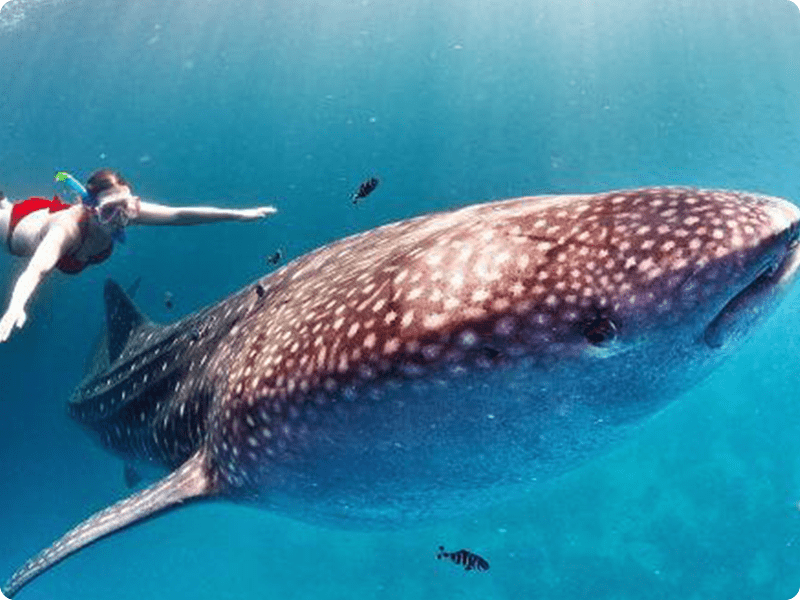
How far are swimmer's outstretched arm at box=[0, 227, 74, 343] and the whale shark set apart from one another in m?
2.15

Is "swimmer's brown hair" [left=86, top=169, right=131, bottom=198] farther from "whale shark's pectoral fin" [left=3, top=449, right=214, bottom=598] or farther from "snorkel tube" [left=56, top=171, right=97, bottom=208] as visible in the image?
"whale shark's pectoral fin" [left=3, top=449, right=214, bottom=598]

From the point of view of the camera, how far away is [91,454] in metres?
20.8

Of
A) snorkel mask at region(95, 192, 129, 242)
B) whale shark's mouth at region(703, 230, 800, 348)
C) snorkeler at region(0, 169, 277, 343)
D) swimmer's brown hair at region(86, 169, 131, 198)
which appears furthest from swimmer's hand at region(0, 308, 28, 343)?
whale shark's mouth at region(703, 230, 800, 348)

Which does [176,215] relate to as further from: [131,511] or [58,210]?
[131,511]

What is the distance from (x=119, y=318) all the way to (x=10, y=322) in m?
3.58

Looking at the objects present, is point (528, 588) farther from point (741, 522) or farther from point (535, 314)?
point (535, 314)

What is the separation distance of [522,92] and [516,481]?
53827mm

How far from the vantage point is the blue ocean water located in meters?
19.4

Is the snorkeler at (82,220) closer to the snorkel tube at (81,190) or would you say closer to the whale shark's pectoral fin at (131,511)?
the snorkel tube at (81,190)

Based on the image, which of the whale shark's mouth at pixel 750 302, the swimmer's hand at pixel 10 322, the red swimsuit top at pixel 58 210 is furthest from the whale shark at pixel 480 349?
the red swimsuit top at pixel 58 210

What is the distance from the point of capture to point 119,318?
9391mm

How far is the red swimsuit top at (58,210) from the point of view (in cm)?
906

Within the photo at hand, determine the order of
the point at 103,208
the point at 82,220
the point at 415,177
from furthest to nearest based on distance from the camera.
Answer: the point at 415,177
the point at 82,220
the point at 103,208

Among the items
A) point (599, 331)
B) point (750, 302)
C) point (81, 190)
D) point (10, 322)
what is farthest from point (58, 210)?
point (750, 302)
